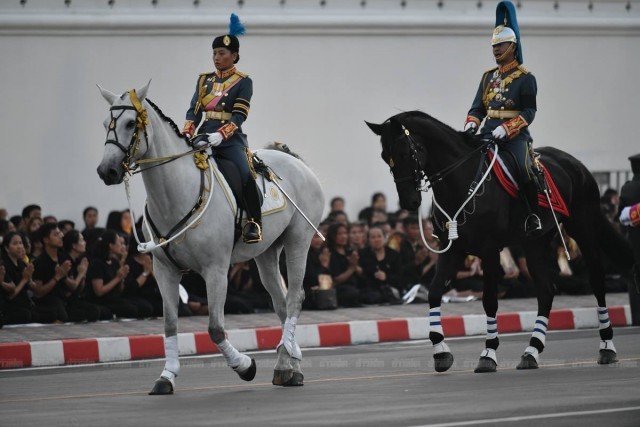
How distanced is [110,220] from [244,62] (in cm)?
461

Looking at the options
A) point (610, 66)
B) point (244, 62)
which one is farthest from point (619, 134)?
point (244, 62)

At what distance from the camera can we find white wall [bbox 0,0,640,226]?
78.1 feet

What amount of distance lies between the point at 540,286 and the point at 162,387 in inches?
170

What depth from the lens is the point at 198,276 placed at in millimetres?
20641

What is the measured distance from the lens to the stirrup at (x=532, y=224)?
14961 millimetres

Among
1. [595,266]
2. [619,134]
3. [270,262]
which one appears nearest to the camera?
[270,262]

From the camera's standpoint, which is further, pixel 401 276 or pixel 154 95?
pixel 154 95

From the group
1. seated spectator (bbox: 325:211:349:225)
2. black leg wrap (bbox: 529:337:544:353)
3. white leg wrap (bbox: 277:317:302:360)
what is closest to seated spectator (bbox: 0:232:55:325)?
seated spectator (bbox: 325:211:349:225)

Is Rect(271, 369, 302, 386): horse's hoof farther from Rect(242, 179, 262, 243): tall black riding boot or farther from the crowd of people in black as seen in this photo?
the crowd of people in black

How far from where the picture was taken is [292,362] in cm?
1366

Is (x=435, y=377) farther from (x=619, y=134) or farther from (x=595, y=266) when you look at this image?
(x=619, y=134)

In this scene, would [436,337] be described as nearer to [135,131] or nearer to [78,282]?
[135,131]

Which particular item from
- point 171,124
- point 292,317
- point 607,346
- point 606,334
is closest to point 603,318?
point 606,334

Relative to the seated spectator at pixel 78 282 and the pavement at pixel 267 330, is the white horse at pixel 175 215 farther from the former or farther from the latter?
the seated spectator at pixel 78 282
